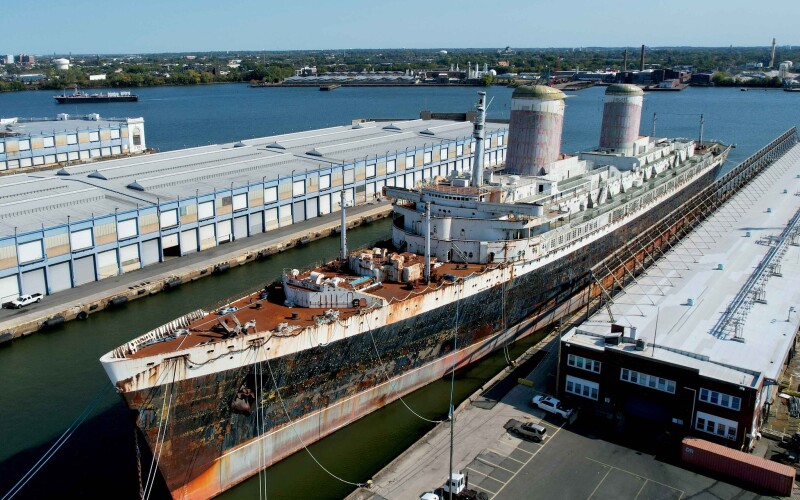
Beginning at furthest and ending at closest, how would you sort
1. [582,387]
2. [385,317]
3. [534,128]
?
[534,128]
[582,387]
[385,317]

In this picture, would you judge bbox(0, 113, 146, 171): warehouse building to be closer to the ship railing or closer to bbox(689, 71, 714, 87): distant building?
the ship railing

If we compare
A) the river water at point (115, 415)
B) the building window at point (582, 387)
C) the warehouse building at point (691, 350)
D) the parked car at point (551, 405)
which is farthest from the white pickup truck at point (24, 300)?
the building window at point (582, 387)

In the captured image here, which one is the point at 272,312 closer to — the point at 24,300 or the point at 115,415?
the point at 115,415

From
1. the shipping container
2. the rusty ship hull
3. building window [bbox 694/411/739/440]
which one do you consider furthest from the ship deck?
the shipping container

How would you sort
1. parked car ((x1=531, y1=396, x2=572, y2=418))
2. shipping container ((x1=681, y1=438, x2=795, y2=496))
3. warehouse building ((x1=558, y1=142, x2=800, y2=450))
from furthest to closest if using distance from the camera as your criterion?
parked car ((x1=531, y1=396, x2=572, y2=418)), warehouse building ((x1=558, y1=142, x2=800, y2=450)), shipping container ((x1=681, y1=438, x2=795, y2=496))

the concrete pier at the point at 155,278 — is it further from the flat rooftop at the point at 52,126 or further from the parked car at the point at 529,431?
the flat rooftop at the point at 52,126

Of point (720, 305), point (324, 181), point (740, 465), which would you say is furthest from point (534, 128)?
point (324, 181)

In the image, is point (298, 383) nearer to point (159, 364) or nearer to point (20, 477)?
point (159, 364)
